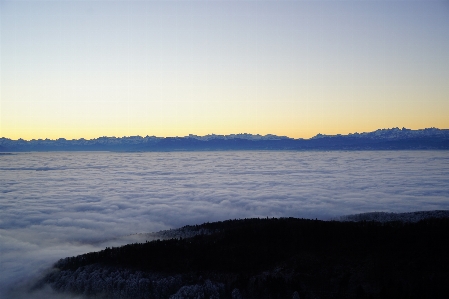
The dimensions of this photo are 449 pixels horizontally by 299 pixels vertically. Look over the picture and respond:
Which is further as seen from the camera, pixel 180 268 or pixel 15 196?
pixel 15 196

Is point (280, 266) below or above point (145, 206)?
above

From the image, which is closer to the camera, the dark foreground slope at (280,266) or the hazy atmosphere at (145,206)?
the dark foreground slope at (280,266)

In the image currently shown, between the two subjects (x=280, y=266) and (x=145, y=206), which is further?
(x=145, y=206)

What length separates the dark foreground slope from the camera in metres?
16.3

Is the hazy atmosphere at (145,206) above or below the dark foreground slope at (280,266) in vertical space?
below

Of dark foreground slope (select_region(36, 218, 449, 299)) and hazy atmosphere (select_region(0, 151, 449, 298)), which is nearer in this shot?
dark foreground slope (select_region(36, 218, 449, 299))

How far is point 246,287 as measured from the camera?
1742 centimetres

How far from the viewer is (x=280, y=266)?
18.7m

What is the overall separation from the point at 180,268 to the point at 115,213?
2609 cm

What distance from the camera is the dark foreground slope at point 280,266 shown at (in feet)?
53.6

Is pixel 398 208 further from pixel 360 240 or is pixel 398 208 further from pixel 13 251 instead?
pixel 13 251

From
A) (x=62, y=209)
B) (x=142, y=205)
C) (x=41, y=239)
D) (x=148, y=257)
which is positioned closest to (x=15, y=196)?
(x=62, y=209)

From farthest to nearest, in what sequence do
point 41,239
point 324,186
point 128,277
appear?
point 324,186 < point 41,239 < point 128,277

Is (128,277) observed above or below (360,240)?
below
